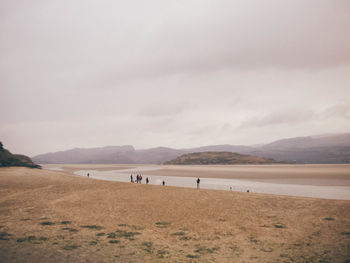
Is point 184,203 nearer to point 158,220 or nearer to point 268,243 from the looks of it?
point 158,220

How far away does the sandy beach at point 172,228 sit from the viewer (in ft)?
40.1

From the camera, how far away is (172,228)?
17297mm

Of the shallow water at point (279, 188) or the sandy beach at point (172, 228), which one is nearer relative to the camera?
the sandy beach at point (172, 228)

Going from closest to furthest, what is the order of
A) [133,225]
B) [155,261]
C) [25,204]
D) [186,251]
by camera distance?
[155,261] < [186,251] < [133,225] < [25,204]

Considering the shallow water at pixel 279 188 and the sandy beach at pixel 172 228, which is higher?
the sandy beach at pixel 172 228

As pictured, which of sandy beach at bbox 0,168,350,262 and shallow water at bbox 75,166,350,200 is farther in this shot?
shallow water at bbox 75,166,350,200

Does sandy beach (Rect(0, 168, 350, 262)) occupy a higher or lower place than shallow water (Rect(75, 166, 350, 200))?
higher

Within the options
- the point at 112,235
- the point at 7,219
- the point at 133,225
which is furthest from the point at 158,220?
the point at 7,219

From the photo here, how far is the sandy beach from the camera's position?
12.2 m

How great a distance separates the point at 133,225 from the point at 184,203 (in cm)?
887

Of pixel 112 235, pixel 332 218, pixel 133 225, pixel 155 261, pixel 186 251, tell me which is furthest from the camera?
pixel 332 218

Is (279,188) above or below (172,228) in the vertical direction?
below

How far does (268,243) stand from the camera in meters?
14.3

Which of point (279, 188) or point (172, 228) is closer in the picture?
point (172, 228)
